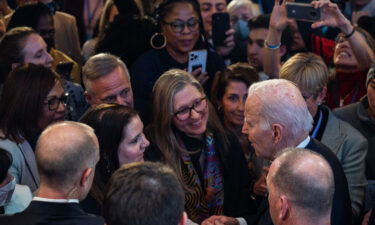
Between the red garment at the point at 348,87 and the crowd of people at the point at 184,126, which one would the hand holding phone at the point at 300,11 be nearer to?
the crowd of people at the point at 184,126

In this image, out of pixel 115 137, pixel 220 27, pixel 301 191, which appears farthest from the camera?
pixel 220 27

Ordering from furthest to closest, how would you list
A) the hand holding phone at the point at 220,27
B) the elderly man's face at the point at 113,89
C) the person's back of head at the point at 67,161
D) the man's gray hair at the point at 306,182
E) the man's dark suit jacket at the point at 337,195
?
the hand holding phone at the point at 220,27
the elderly man's face at the point at 113,89
the man's dark suit jacket at the point at 337,195
the person's back of head at the point at 67,161
the man's gray hair at the point at 306,182

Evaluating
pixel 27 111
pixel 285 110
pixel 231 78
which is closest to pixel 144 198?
pixel 285 110

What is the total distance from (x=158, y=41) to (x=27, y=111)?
1.39 meters

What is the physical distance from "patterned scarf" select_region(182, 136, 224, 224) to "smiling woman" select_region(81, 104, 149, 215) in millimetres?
440

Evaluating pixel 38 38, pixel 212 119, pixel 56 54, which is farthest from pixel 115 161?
pixel 56 54

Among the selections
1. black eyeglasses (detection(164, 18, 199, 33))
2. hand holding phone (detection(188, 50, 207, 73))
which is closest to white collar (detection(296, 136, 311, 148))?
hand holding phone (detection(188, 50, 207, 73))

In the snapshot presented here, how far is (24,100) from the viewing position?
13.2 feet

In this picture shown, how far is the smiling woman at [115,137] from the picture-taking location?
3572 millimetres

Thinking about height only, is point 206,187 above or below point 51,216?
below

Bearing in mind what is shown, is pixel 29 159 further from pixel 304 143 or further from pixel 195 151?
pixel 304 143

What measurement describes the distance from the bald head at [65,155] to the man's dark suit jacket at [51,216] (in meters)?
0.13

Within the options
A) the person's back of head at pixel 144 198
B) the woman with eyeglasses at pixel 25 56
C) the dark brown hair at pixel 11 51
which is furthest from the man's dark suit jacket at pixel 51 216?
the dark brown hair at pixel 11 51

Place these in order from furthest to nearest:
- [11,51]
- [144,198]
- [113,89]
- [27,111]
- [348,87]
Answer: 1. [348,87]
2. [11,51]
3. [113,89]
4. [27,111]
5. [144,198]
